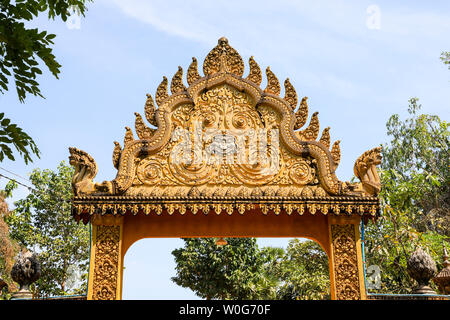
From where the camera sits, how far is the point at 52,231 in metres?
19.3

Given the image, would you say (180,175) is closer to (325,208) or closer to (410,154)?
(325,208)

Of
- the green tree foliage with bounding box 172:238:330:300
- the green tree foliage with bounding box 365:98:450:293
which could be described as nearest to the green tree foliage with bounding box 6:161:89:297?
the green tree foliage with bounding box 172:238:330:300

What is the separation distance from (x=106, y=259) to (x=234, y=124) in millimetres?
3127

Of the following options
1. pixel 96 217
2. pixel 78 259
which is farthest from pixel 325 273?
pixel 96 217

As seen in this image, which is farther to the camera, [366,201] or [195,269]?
[195,269]

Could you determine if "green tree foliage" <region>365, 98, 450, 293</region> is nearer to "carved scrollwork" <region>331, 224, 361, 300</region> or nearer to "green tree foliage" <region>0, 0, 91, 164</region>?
"carved scrollwork" <region>331, 224, 361, 300</region>

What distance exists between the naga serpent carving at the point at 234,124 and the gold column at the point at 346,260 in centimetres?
59

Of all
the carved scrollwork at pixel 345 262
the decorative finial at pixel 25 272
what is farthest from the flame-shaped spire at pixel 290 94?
the decorative finial at pixel 25 272

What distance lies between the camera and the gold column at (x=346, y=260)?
24.2ft

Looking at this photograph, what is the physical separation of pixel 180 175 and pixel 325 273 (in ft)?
40.3

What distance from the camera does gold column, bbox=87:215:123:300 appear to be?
24.1ft

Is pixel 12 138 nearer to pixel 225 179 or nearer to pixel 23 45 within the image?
pixel 23 45

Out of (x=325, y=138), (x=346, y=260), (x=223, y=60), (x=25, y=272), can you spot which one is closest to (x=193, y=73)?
(x=223, y=60)
